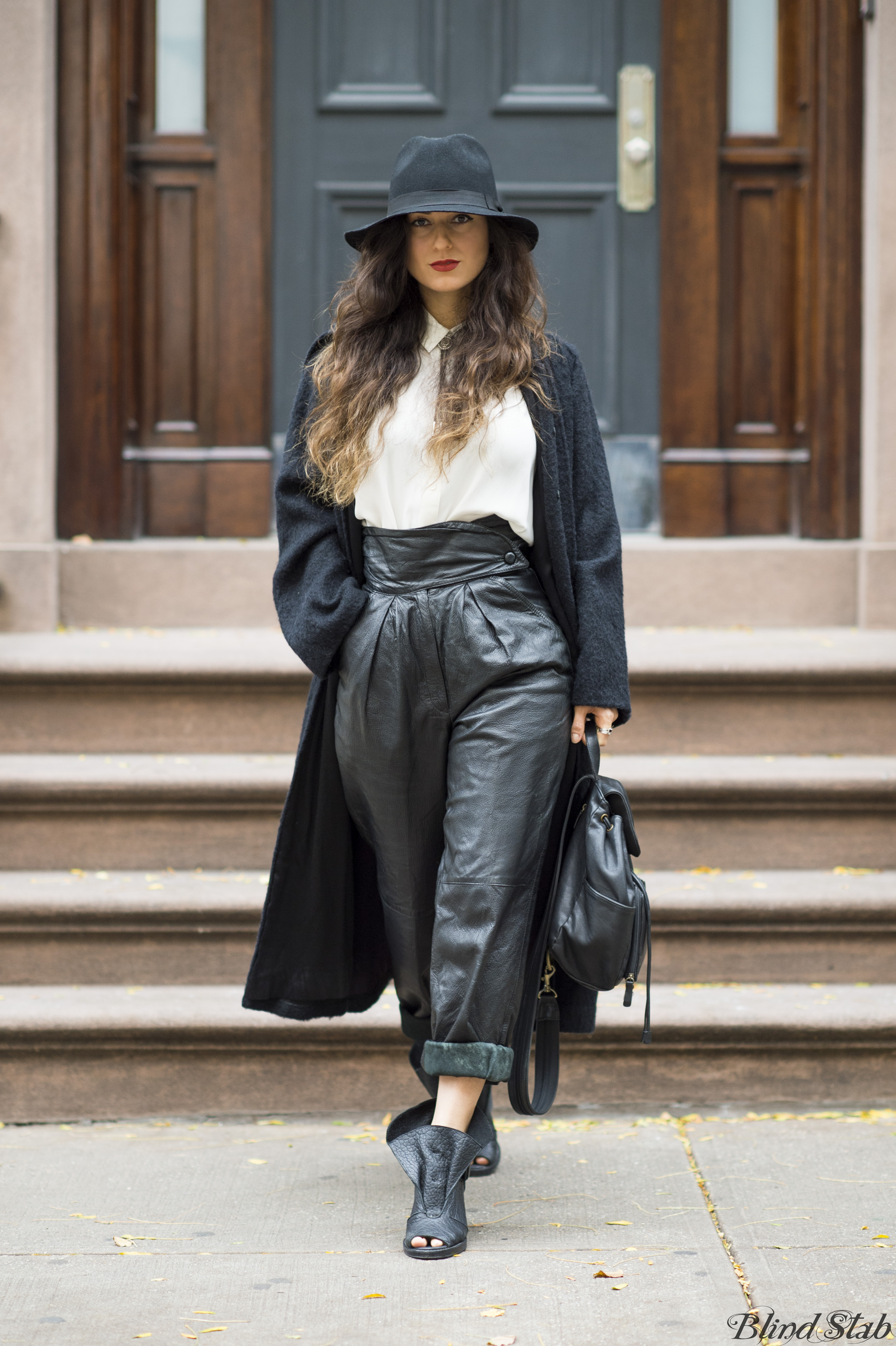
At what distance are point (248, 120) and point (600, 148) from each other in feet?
3.91

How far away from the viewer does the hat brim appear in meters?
2.74

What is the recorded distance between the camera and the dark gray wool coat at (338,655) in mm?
2842

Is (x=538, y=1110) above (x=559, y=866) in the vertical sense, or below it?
below

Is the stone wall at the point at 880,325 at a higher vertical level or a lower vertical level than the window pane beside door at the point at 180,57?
lower

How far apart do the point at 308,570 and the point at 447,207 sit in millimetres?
743

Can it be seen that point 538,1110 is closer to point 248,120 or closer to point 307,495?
point 307,495

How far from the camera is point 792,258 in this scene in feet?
16.3

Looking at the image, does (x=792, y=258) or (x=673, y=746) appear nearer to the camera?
(x=673, y=746)

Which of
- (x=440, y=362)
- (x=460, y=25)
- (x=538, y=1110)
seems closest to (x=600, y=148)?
(x=460, y=25)

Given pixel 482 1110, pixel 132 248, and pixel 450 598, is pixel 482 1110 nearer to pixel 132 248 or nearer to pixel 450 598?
pixel 450 598

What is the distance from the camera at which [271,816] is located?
385 cm

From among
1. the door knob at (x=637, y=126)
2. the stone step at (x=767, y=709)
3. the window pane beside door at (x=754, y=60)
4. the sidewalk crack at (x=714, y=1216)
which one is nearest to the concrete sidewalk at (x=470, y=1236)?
the sidewalk crack at (x=714, y=1216)

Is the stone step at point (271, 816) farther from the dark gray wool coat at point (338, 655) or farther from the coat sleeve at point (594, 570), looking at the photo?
the coat sleeve at point (594, 570)

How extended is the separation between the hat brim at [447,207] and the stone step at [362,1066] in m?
1.79
